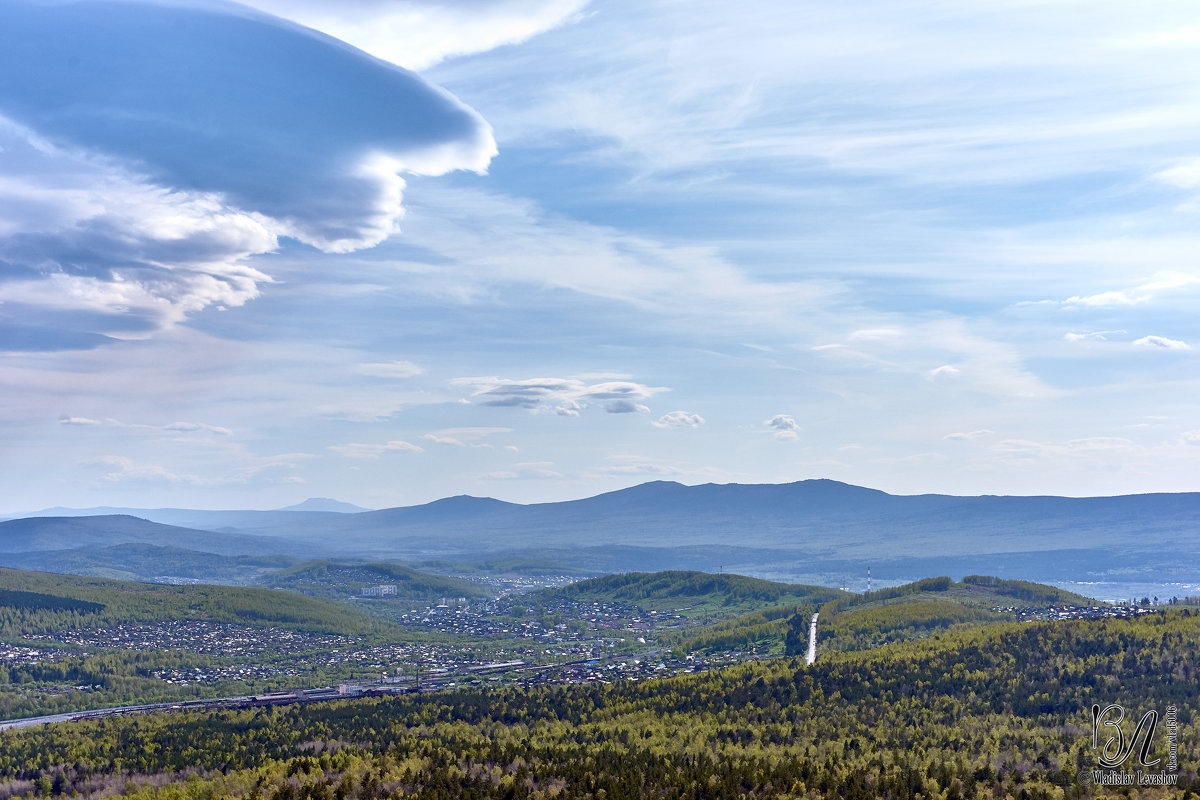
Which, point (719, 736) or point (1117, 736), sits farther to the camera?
point (719, 736)

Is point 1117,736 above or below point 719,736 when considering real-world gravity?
above

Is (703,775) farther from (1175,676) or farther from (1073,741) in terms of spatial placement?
(1175,676)

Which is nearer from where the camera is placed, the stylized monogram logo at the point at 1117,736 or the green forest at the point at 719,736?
the green forest at the point at 719,736

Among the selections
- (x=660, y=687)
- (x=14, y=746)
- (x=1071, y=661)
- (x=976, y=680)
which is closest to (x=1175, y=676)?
(x=1071, y=661)

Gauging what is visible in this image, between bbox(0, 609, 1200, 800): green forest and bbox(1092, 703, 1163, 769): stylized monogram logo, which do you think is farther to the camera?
bbox(1092, 703, 1163, 769): stylized monogram logo
